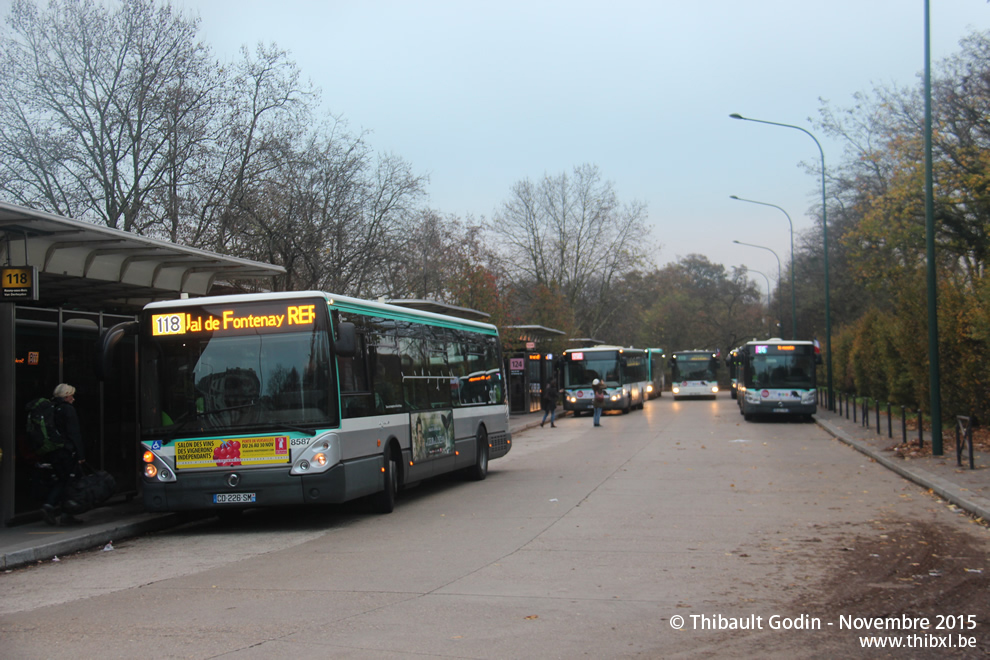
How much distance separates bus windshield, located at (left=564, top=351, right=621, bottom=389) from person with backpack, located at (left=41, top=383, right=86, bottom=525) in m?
31.6

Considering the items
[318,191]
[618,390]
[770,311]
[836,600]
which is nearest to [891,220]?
[618,390]

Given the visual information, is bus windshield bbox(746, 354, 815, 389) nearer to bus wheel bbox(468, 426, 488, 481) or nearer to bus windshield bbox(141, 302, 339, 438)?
bus wheel bbox(468, 426, 488, 481)

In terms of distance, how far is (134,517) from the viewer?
12.1m

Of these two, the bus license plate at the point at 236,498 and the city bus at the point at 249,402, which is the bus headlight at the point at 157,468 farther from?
the bus license plate at the point at 236,498

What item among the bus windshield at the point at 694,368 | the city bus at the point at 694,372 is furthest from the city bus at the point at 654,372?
the bus windshield at the point at 694,368

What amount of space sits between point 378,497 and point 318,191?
774 inches

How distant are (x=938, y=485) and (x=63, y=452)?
11.9m

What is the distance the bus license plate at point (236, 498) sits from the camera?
11.0 m

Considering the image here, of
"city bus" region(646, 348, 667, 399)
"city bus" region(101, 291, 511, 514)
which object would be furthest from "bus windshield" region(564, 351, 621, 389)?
"city bus" region(101, 291, 511, 514)

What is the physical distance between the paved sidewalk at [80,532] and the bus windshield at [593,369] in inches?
1159

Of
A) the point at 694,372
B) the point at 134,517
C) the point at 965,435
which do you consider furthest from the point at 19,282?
the point at 694,372

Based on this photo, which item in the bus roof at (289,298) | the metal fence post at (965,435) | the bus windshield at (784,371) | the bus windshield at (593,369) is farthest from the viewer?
the bus windshield at (593,369)

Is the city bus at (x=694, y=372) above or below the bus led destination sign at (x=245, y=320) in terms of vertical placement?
below

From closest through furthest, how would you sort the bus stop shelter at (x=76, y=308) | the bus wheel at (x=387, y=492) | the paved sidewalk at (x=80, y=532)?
the paved sidewalk at (x=80, y=532), the bus stop shelter at (x=76, y=308), the bus wheel at (x=387, y=492)
